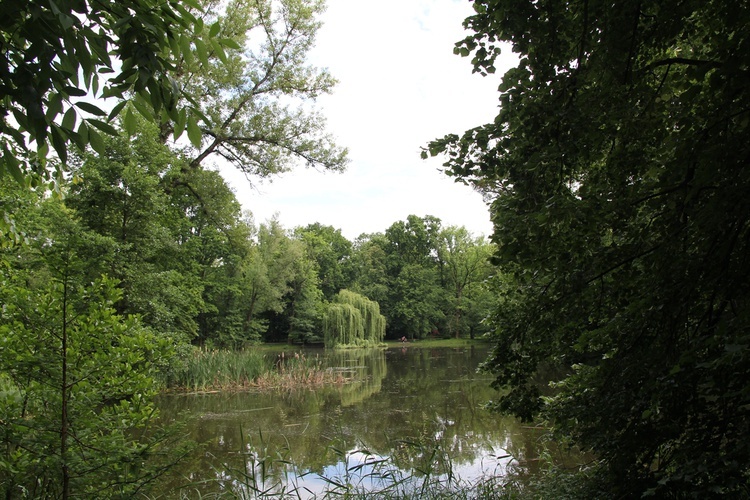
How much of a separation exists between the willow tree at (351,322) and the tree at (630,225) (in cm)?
2461

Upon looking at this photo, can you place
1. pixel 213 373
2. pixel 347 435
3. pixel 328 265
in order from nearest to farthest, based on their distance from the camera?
1. pixel 347 435
2. pixel 213 373
3. pixel 328 265

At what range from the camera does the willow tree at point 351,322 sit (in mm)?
27703

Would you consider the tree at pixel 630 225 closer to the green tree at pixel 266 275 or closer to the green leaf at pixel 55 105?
the green leaf at pixel 55 105

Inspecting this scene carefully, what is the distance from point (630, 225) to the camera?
288 centimetres

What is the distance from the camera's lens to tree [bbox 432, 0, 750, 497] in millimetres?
1773

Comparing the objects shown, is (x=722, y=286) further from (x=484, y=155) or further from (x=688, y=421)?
(x=484, y=155)

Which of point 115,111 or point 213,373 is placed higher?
point 115,111

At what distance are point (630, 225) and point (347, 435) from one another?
19.4 ft

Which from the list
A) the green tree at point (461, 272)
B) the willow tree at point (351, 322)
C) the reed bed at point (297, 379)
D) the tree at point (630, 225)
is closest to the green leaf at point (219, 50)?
the tree at point (630, 225)

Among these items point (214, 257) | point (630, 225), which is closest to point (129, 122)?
point (630, 225)

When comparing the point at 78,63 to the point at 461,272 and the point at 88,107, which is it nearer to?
the point at 88,107

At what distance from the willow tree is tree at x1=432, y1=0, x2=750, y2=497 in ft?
80.7

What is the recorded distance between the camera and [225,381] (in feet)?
41.3

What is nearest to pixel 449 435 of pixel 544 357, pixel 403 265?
pixel 544 357
